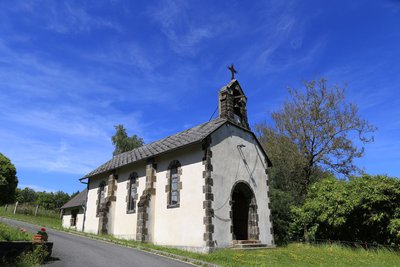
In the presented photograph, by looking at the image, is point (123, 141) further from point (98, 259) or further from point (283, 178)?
point (98, 259)

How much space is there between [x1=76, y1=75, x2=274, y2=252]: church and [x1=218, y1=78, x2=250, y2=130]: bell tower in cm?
6

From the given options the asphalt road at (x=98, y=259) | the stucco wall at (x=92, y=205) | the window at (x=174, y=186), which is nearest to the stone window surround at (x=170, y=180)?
the window at (x=174, y=186)

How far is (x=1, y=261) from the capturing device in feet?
26.0

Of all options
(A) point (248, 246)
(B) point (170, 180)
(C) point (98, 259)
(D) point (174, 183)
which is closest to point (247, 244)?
(A) point (248, 246)

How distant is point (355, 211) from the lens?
16516mm

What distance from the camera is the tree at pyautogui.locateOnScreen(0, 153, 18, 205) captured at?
1176cm

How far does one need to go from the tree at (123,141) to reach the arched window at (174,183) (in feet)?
82.9

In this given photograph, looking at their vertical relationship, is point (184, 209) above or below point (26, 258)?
above

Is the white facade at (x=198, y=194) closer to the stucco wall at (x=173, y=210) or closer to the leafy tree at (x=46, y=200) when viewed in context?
the stucco wall at (x=173, y=210)

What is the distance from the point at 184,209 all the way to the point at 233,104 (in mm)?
7342

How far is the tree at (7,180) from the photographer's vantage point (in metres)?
11.8

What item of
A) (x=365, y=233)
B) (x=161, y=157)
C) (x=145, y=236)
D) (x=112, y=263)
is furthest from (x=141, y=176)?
(x=365, y=233)

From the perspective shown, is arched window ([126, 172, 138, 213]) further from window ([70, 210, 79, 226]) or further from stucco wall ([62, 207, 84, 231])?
window ([70, 210, 79, 226])

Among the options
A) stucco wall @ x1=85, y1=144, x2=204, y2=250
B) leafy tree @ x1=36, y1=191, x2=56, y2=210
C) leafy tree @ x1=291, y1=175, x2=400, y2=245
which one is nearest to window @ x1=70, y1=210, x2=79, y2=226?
stucco wall @ x1=85, y1=144, x2=204, y2=250
